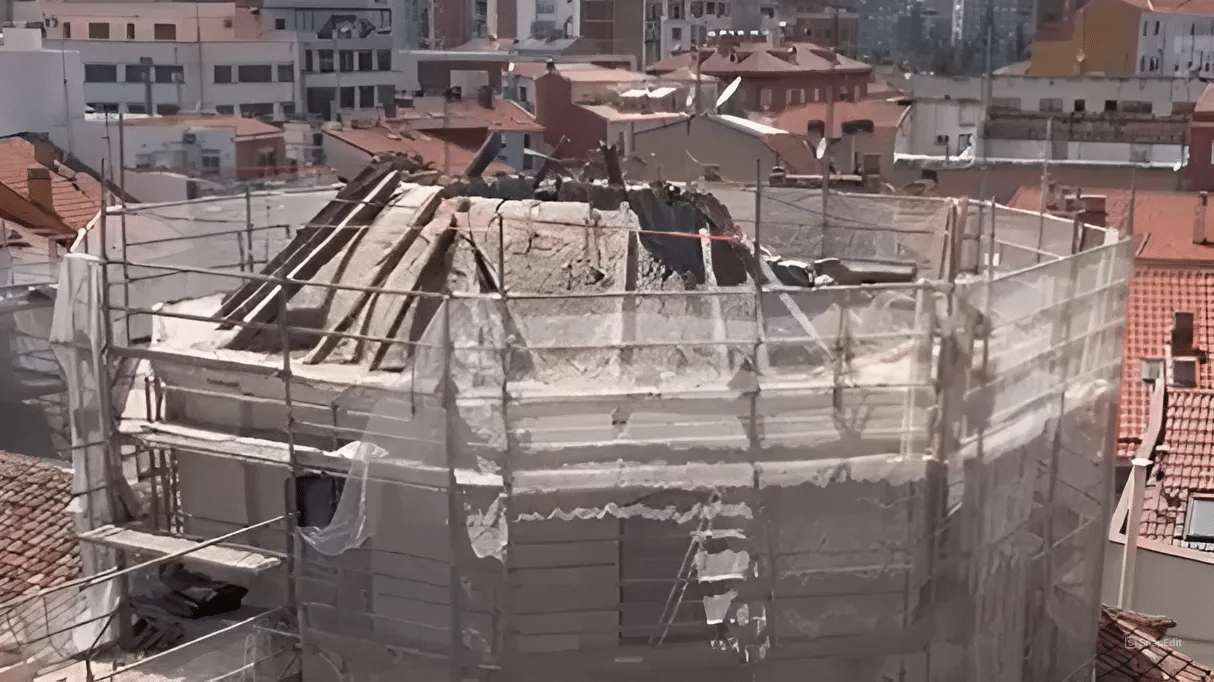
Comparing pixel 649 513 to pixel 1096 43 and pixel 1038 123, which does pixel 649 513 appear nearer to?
pixel 1038 123

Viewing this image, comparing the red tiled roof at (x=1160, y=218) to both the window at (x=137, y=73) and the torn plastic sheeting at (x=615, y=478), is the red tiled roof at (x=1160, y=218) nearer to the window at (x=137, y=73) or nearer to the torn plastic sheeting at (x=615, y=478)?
the torn plastic sheeting at (x=615, y=478)

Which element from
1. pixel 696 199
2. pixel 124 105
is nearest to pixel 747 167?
pixel 696 199

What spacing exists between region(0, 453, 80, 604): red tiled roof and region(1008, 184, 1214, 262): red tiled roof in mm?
12063

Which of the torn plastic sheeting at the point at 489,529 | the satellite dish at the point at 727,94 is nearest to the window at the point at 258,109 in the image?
the satellite dish at the point at 727,94

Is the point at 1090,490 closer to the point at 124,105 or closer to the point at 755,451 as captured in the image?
the point at 755,451

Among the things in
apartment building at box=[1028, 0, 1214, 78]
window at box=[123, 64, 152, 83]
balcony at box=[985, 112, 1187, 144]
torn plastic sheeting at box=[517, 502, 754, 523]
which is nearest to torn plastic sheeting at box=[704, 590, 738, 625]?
torn plastic sheeting at box=[517, 502, 754, 523]

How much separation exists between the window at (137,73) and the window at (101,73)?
0.96 feet

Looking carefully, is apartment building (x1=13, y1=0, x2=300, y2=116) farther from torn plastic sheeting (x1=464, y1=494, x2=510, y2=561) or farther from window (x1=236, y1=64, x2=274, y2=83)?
torn plastic sheeting (x1=464, y1=494, x2=510, y2=561)

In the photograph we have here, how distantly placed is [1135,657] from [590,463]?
19.3 ft

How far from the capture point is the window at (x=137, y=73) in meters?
34.0

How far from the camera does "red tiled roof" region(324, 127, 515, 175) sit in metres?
25.2

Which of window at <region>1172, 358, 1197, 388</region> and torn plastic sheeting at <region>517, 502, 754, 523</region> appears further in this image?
window at <region>1172, 358, 1197, 388</region>

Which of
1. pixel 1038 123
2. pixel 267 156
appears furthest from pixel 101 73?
pixel 1038 123

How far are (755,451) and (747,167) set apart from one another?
1452 cm
